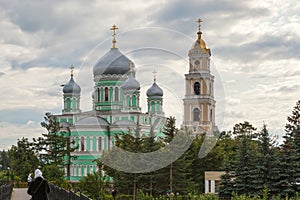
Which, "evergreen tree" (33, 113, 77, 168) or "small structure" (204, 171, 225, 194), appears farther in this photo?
"evergreen tree" (33, 113, 77, 168)

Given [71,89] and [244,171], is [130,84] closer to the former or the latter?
[71,89]

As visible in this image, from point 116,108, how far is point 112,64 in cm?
456

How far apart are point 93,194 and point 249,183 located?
8469mm

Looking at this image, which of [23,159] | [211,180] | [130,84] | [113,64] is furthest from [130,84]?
[211,180]

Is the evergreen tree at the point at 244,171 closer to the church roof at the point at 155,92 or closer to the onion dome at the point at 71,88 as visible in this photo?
the church roof at the point at 155,92

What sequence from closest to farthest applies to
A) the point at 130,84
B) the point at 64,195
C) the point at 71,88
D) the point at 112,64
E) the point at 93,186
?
the point at 64,195 → the point at 93,186 → the point at 130,84 → the point at 112,64 → the point at 71,88

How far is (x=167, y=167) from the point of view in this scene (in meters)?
35.5

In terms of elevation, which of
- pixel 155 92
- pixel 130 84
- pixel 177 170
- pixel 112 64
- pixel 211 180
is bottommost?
pixel 211 180

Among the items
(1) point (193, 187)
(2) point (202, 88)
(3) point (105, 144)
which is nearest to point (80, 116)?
(3) point (105, 144)

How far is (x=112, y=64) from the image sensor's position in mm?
61344

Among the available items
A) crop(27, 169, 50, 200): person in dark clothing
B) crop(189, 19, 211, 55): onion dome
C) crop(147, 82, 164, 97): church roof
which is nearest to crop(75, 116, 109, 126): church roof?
crop(147, 82, 164, 97): church roof

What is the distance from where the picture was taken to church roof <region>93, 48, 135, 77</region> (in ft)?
201

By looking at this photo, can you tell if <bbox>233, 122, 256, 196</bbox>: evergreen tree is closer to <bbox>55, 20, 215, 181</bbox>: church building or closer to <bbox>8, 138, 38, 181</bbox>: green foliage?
<bbox>8, 138, 38, 181</bbox>: green foliage

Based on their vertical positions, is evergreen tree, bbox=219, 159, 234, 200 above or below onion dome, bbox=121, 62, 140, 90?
below
